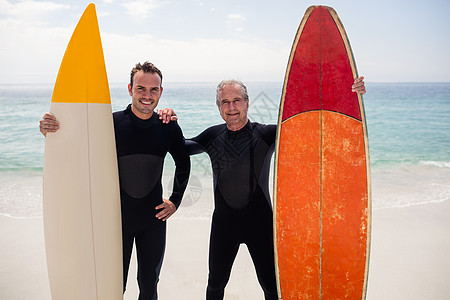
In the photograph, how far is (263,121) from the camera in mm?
10969

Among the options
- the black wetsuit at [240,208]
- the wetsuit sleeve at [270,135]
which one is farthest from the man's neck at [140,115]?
the wetsuit sleeve at [270,135]

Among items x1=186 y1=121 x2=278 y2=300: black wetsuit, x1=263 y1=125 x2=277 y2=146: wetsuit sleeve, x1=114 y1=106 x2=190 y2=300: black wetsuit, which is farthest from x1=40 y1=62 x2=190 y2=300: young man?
x1=263 y1=125 x2=277 y2=146: wetsuit sleeve

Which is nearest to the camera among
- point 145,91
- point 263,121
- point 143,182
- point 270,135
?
point 145,91

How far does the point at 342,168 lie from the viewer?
7.34 feet

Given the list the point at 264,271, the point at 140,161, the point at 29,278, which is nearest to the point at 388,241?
the point at 264,271

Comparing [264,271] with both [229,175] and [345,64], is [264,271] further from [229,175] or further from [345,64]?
[345,64]

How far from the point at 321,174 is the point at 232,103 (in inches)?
30.3

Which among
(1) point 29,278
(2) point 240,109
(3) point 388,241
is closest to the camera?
(2) point 240,109

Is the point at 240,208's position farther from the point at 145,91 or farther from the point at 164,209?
the point at 145,91

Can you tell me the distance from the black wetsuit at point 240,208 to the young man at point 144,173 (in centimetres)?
31

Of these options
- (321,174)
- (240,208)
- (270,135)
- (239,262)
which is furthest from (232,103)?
(239,262)

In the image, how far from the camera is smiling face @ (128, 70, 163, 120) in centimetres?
199

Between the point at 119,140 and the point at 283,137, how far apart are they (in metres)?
1.04

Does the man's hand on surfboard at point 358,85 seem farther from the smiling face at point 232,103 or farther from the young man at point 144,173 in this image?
the young man at point 144,173
